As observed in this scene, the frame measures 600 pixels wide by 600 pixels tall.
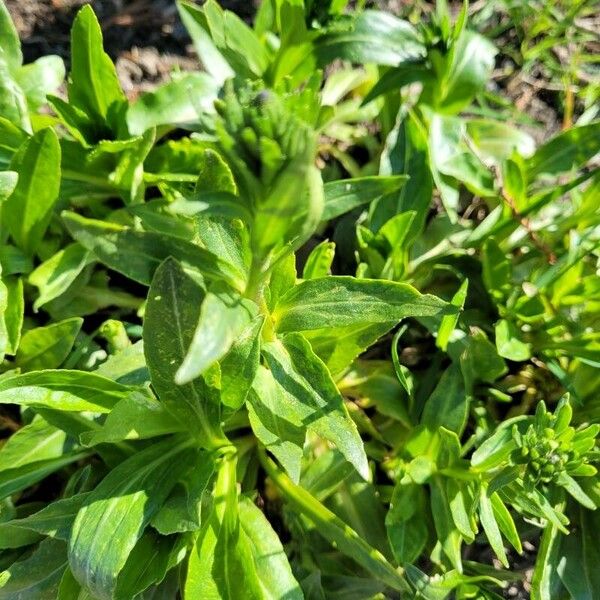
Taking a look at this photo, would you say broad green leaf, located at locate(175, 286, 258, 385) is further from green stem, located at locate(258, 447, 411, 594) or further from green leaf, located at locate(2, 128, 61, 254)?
green leaf, located at locate(2, 128, 61, 254)

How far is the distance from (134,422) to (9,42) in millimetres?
1375

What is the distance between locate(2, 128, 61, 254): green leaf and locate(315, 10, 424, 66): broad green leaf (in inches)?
37.5

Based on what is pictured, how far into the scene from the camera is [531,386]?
257 cm

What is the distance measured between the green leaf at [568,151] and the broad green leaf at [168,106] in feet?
3.98

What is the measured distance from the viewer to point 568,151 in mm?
2580

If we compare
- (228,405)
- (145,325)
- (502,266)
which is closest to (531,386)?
(502,266)

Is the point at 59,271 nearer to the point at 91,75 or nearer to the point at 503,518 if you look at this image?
the point at 91,75

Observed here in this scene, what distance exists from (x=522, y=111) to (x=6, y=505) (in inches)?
105

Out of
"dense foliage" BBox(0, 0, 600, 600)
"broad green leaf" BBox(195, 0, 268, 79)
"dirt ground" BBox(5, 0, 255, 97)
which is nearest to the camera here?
"dense foliage" BBox(0, 0, 600, 600)

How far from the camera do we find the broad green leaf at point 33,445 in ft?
6.94

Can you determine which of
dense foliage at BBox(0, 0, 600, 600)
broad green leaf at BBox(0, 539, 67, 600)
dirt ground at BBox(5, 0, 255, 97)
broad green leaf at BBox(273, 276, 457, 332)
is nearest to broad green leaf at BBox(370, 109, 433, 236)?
dense foliage at BBox(0, 0, 600, 600)

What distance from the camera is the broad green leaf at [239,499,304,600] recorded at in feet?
6.53

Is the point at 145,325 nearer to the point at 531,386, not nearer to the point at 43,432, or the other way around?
the point at 43,432

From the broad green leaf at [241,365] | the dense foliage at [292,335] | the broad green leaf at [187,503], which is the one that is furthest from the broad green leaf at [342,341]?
the broad green leaf at [187,503]
